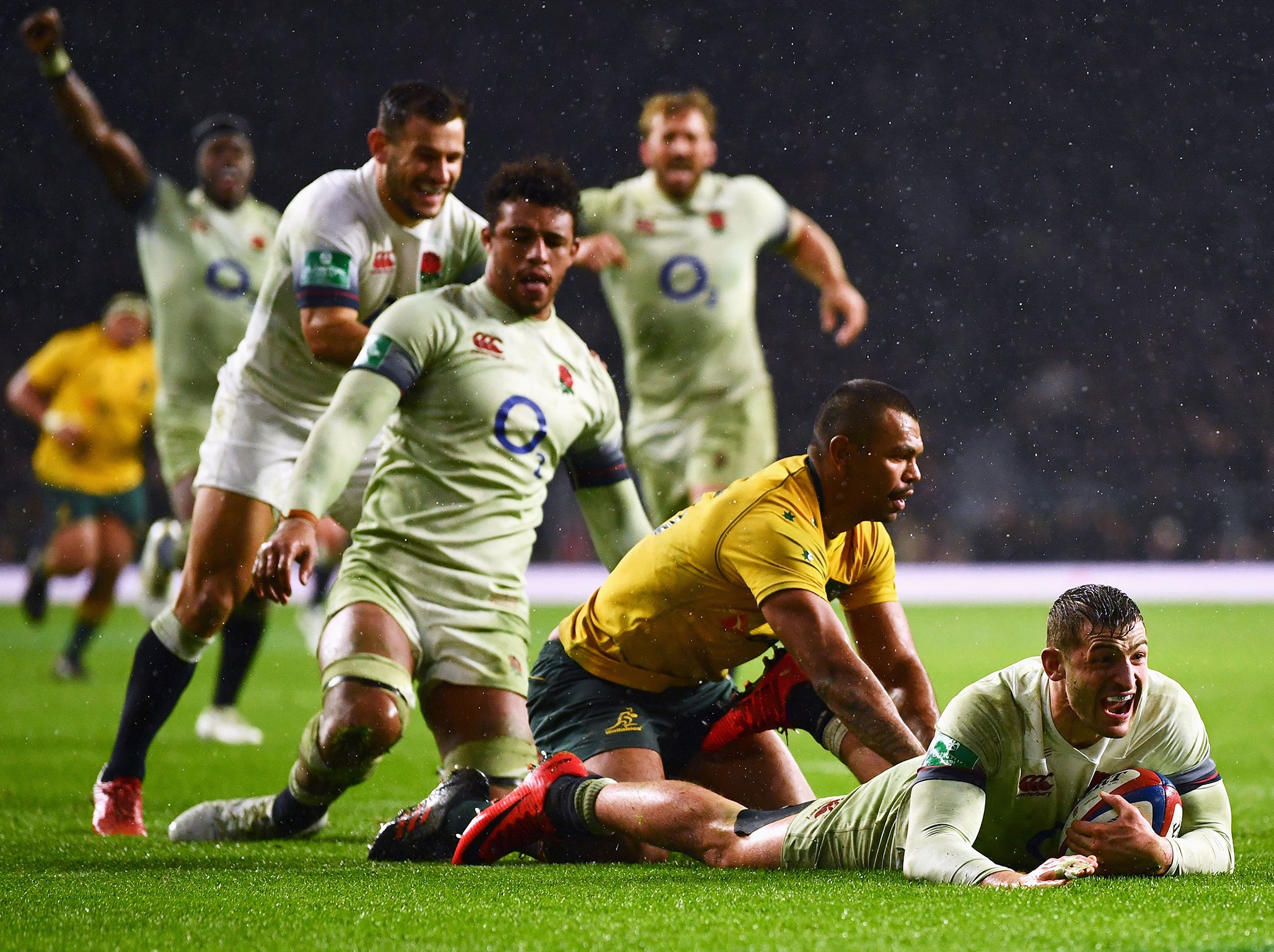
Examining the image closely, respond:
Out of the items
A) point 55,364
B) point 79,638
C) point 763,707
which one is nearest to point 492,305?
point 763,707

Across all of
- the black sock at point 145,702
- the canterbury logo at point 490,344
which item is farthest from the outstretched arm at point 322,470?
the black sock at point 145,702

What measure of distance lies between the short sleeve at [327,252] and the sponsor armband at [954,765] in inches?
88.7

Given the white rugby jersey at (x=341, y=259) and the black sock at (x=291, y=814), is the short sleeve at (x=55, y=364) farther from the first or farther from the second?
the black sock at (x=291, y=814)

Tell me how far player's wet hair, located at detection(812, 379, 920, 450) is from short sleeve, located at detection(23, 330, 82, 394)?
25.4ft

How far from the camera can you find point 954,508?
17.9m

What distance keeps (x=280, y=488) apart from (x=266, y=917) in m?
2.13

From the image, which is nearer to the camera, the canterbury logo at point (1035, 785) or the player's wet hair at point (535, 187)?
the canterbury logo at point (1035, 785)

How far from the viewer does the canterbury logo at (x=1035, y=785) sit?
10.0ft

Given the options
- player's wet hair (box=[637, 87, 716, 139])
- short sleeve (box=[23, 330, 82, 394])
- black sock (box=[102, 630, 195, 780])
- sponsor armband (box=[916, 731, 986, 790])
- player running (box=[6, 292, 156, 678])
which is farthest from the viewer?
short sleeve (box=[23, 330, 82, 394])

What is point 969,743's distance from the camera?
299cm

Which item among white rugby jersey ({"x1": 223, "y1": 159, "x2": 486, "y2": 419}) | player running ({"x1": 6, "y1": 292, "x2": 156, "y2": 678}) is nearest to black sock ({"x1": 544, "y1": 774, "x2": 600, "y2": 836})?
white rugby jersey ({"x1": 223, "y1": 159, "x2": 486, "y2": 419})

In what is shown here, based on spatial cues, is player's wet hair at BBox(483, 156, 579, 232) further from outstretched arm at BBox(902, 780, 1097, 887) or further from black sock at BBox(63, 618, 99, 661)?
black sock at BBox(63, 618, 99, 661)

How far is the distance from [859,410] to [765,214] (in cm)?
379

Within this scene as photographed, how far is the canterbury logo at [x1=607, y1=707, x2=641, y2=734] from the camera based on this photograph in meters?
3.88
